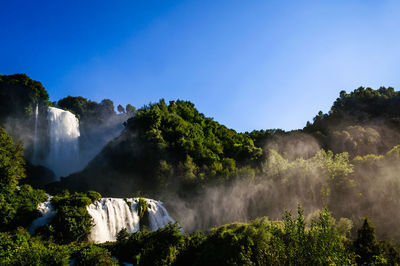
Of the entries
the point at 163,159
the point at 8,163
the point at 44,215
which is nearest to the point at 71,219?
the point at 44,215

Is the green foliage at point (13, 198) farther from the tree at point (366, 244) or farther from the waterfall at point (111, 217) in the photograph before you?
the tree at point (366, 244)

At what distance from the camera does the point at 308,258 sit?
6.55 m

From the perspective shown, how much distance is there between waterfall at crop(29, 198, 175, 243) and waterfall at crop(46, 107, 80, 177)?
101 ft

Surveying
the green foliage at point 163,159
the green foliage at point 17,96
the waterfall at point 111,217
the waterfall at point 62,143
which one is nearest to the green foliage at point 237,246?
the waterfall at point 111,217

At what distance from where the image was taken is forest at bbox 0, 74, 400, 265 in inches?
457

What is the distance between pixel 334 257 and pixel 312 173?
74.8 ft

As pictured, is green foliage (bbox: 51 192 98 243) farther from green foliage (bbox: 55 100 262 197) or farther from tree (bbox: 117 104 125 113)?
tree (bbox: 117 104 125 113)

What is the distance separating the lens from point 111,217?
880 inches

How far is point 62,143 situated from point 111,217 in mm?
33943

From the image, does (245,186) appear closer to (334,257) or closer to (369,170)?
(369,170)

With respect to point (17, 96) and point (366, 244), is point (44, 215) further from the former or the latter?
point (17, 96)

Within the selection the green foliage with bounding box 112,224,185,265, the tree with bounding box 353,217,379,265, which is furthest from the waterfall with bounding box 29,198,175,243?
the tree with bounding box 353,217,379,265

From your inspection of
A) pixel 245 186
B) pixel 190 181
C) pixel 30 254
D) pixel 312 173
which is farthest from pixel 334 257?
pixel 190 181

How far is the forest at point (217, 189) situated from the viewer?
11.6 meters
